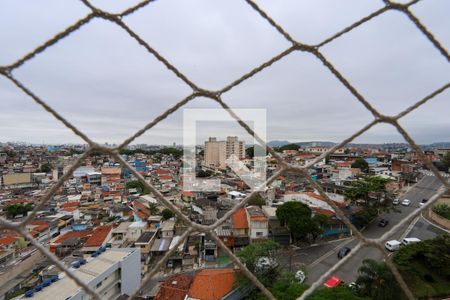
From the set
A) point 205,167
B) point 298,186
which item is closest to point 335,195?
point 298,186

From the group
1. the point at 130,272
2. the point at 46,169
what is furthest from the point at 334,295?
the point at 46,169

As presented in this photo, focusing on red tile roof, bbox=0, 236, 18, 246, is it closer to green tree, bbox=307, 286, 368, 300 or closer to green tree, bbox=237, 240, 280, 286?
green tree, bbox=237, 240, 280, 286

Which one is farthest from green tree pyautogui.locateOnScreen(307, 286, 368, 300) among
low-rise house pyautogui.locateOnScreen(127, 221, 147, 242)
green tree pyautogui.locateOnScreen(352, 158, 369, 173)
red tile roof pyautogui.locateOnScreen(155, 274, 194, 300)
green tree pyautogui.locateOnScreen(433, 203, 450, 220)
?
green tree pyautogui.locateOnScreen(352, 158, 369, 173)

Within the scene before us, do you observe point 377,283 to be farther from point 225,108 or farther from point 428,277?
point 225,108

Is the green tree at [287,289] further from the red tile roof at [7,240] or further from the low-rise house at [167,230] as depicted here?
the red tile roof at [7,240]

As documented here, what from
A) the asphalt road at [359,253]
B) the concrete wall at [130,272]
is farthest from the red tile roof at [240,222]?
the concrete wall at [130,272]

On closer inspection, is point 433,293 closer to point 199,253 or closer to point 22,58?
point 199,253
